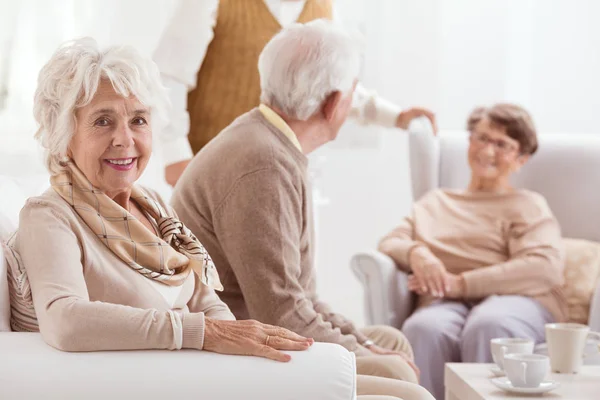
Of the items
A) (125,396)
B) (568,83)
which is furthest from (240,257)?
(568,83)

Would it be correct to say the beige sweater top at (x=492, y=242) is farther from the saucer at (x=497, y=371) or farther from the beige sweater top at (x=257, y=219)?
the beige sweater top at (x=257, y=219)

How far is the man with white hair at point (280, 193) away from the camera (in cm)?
189

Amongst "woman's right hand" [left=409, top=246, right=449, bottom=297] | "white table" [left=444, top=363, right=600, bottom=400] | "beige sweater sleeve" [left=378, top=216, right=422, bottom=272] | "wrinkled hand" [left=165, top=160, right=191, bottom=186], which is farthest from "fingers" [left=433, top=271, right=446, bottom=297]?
"wrinkled hand" [left=165, top=160, right=191, bottom=186]

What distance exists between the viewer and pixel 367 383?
178 centimetres

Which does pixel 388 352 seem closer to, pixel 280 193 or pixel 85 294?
pixel 280 193

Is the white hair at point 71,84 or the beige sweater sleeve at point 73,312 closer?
the beige sweater sleeve at point 73,312

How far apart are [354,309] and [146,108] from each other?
3506 millimetres

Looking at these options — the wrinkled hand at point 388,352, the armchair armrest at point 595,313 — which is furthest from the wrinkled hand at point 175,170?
the armchair armrest at point 595,313

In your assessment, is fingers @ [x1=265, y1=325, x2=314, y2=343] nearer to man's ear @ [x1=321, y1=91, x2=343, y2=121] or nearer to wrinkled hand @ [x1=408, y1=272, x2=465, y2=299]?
man's ear @ [x1=321, y1=91, x2=343, y2=121]

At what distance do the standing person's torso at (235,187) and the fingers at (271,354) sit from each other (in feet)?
1.48

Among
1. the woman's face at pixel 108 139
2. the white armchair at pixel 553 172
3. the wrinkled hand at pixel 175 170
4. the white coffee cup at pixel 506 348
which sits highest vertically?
the woman's face at pixel 108 139

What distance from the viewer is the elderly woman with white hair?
1.43 metres

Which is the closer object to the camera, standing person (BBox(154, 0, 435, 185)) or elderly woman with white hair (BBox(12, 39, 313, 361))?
elderly woman with white hair (BBox(12, 39, 313, 361))

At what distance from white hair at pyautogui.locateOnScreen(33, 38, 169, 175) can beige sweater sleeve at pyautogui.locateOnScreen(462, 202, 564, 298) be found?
1.63 meters
